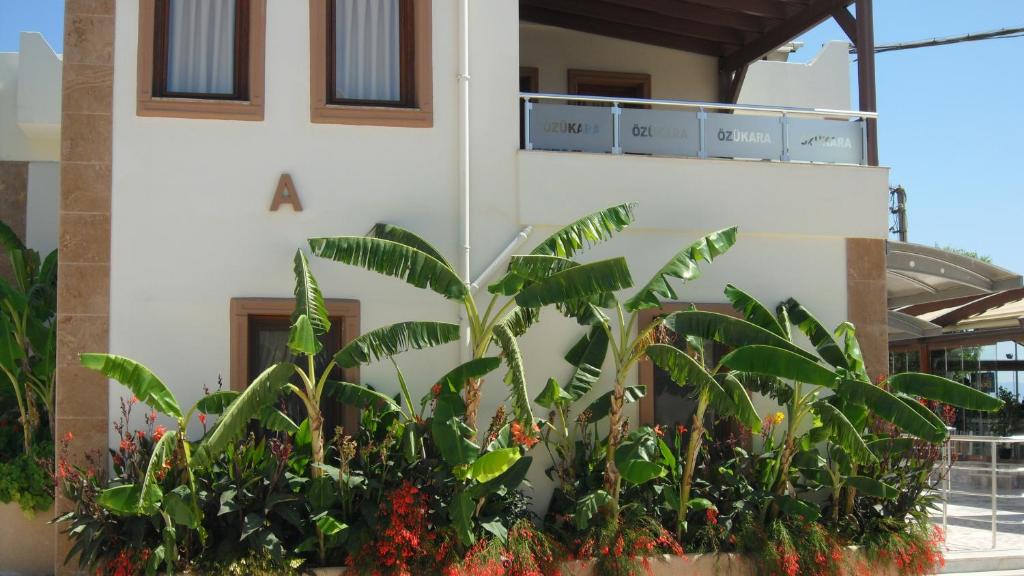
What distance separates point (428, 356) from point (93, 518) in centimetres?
355

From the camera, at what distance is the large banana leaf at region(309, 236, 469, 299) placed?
10.1 m

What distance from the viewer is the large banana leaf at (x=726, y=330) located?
10.6 m

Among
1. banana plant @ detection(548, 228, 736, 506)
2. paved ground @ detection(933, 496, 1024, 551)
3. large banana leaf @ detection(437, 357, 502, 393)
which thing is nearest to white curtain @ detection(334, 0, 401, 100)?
banana plant @ detection(548, 228, 736, 506)

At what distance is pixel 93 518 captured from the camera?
980 cm

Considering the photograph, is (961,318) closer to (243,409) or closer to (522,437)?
(522,437)

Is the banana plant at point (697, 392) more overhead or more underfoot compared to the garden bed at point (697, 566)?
more overhead

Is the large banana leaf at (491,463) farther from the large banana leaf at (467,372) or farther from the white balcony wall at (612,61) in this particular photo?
the white balcony wall at (612,61)

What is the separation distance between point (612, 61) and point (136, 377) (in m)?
9.02

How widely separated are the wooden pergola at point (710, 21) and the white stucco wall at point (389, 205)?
2.99m

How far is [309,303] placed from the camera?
9.93 m

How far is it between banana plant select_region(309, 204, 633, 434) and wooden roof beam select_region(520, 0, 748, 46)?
5.26 meters

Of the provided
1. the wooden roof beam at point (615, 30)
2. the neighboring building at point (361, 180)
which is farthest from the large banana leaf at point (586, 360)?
the wooden roof beam at point (615, 30)

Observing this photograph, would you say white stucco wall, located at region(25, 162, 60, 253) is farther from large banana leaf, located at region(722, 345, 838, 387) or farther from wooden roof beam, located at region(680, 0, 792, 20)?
large banana leaf, located at region(722, 345, 838, 387)

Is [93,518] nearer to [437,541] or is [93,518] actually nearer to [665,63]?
[437,541]
